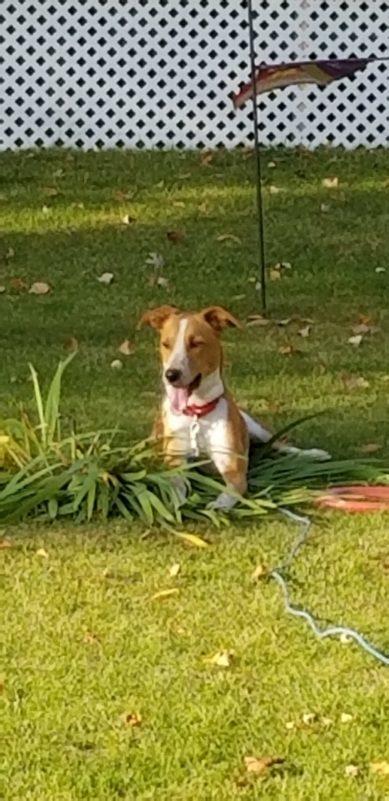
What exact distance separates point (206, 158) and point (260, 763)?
8.84 metres

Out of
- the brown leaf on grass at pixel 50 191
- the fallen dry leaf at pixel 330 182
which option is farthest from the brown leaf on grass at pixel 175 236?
the fallen dry leaf at pixel 330 182

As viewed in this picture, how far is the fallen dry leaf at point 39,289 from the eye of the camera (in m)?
9.83

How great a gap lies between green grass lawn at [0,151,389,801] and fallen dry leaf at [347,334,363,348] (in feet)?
0.13

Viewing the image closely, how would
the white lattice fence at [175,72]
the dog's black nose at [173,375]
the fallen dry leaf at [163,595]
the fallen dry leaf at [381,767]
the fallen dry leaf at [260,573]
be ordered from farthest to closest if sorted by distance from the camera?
the white lattice fence at [175,72] < the dog's black nose at [173,375] < the fallen dry leaf at [260,573] < the fallen dry leaf at [163,595] < the fallen dry leaf at [381,767]

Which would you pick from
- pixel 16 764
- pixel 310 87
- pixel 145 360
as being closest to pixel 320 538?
pixel 16 764

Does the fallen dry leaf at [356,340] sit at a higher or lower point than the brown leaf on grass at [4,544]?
lower

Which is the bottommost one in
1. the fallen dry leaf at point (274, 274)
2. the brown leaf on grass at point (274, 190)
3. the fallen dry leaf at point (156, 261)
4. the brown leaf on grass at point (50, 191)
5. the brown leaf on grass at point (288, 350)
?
the brown leaf on grass at point (274, 190)

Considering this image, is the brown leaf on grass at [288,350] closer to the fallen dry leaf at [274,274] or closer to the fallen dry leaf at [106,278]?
the fallen dry leaf at [274,274]

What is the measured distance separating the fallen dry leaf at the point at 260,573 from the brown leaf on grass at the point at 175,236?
5349mm

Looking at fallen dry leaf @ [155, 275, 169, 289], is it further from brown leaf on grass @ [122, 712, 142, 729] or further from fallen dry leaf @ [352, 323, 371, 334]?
brown leaf on grass @ [122, 712, 142, 729]

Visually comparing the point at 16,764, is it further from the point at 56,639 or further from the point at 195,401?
the point at 195,401

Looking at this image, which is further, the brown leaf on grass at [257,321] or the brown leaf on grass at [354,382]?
the brown leaf on grass at [257,321]

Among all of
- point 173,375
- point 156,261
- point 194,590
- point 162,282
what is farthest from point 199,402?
point 156,261

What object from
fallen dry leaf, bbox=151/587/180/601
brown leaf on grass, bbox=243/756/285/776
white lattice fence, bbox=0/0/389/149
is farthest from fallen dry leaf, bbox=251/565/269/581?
white lattice fence, bbox=0/0/389/149
